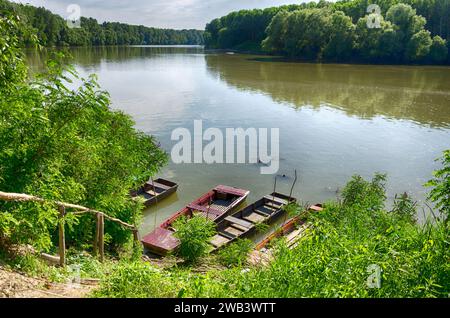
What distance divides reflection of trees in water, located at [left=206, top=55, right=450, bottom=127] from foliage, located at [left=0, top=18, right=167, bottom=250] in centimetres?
2838

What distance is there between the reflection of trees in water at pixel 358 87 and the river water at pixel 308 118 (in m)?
0.12

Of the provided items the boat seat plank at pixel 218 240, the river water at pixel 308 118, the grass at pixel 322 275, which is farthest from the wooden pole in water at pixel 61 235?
the river water at pixel 308 118

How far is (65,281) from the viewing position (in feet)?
21.4

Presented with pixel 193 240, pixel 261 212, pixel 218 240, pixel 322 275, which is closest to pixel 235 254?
pixel 193 240

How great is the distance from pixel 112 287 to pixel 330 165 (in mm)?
18487

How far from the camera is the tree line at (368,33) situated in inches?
2584

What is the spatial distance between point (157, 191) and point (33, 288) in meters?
12.4

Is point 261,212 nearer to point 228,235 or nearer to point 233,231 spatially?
point 233,231

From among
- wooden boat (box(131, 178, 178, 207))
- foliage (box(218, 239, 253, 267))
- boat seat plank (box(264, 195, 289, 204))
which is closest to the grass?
foliage (box(218, 239, 253, 267))

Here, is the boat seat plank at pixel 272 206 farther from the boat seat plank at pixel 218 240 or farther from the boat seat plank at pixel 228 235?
the boat seat plank at pixel 218 240

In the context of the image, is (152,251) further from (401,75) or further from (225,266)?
(401,75)

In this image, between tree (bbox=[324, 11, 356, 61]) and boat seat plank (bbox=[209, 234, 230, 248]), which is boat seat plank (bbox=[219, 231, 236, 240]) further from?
tree (bbox=[324, 11, 356, 61])

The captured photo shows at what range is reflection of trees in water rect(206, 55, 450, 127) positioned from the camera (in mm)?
35156
